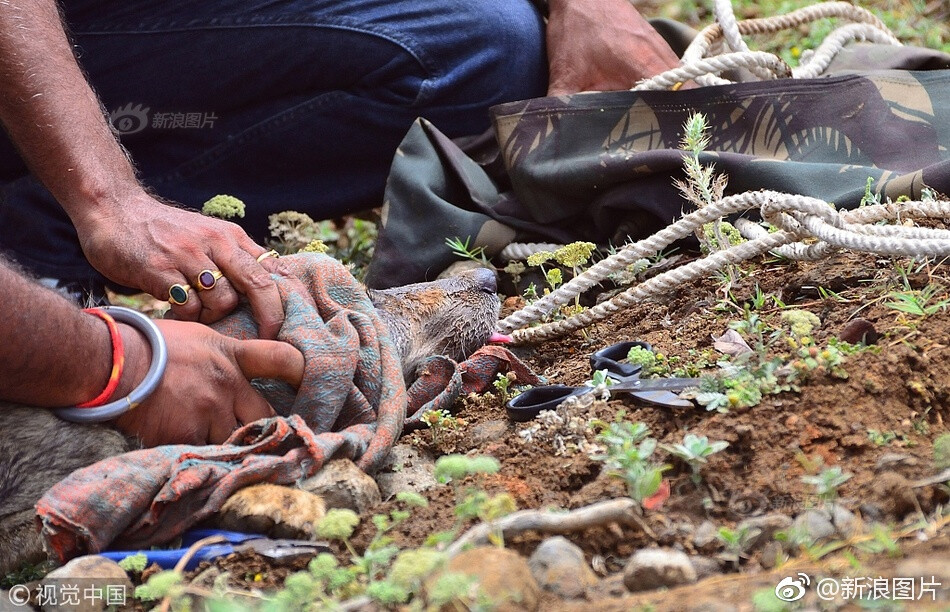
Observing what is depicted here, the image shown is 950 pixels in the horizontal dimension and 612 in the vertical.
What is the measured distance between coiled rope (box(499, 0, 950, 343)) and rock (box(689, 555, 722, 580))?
0.95 metres

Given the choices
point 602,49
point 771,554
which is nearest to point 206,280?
point 771,554

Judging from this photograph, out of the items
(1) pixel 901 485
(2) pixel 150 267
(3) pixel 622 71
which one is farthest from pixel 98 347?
(3) pixel 622 71

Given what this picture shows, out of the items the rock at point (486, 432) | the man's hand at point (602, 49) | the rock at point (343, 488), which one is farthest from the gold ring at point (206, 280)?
the man's hand at point (602, 49)

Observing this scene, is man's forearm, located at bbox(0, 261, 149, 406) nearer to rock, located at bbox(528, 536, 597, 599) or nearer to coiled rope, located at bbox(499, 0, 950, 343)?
rock, located at bbox(528, 536, 597, 599)

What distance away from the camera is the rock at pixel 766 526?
1368mm

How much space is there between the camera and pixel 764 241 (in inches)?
87.5

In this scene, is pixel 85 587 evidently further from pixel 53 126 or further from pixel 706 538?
pixel 53 126

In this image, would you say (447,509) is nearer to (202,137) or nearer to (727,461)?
(727,461)

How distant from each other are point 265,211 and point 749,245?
1814mm

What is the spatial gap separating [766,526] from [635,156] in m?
1.46

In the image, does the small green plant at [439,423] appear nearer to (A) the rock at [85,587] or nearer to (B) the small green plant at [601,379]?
(B) the small green plant at [601,379]

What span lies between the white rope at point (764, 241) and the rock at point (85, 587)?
1202 millimetres

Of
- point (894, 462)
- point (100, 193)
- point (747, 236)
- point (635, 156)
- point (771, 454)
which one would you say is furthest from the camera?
point (635, 156)

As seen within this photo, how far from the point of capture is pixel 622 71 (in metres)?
3.05
